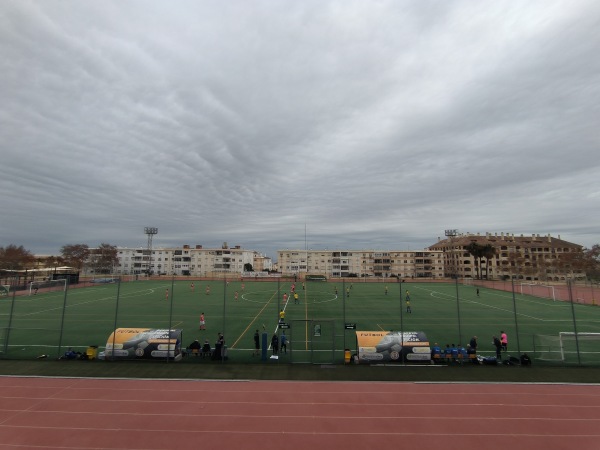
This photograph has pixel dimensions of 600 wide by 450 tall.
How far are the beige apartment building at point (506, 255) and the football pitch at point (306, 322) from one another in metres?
67.6

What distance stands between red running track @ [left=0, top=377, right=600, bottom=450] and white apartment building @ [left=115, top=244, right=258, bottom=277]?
129 metres

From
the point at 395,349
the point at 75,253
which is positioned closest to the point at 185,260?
the point at 75,253

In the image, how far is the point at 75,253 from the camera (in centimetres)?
11362

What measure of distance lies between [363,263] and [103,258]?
9481 centimetres

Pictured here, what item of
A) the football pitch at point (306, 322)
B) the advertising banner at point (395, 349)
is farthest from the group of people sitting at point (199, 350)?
the advertising banner at point (395, 349)

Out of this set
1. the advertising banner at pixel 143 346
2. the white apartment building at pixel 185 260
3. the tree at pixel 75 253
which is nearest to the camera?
the advertising banner at pixel 143 346

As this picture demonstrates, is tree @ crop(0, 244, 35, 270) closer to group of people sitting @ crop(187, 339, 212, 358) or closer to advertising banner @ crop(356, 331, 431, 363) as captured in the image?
group of people sitting @ crop(187, 339, 212, 358)

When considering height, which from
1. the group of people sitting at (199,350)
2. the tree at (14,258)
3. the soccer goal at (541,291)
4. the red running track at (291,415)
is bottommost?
the red running track at (291,415)

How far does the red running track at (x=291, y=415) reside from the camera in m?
11.4

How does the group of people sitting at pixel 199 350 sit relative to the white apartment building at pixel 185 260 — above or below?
below

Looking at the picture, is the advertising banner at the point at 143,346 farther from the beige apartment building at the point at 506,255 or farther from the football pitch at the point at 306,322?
the beige apartment building at the point at 506,255

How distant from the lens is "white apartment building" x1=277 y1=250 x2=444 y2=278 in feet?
435

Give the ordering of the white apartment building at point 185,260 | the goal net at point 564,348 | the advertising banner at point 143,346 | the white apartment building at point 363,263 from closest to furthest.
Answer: the goal net at point 564,348 < the advertising banner at point 143,346 < the white apartment building at point 363,263 < the white apartment building at point 185,260

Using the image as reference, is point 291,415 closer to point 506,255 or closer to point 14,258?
point 14,258
